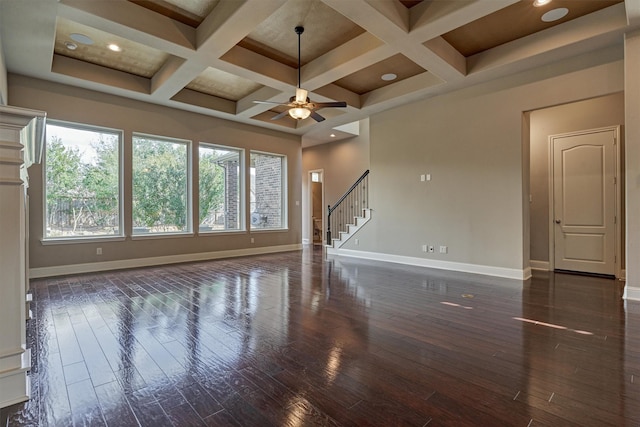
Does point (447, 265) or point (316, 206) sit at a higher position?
point (316, 206)

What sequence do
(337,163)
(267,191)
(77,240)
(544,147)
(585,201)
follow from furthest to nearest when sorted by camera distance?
(337,163), (267,191), (544,147), (77,240), (585,201)

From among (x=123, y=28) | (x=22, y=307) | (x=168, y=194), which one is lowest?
(x=22, y=307)

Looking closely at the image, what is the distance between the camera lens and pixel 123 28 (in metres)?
3.78

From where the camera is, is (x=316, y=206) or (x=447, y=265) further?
(x=316, y=206)

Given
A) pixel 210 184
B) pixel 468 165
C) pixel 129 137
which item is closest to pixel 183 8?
pixel 129 137

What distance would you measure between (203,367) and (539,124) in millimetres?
6711

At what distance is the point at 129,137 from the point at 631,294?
26.6ft

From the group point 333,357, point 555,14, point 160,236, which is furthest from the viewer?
point 160,236

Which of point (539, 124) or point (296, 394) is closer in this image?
point (296, 394)

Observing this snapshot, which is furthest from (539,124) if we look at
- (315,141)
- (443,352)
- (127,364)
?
(127,364)

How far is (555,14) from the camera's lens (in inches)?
156

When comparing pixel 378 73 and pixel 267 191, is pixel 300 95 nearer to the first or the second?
pixel 378 73

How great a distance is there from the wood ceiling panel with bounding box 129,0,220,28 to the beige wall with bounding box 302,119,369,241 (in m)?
6.15

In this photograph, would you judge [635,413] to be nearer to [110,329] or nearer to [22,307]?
[22,307]
